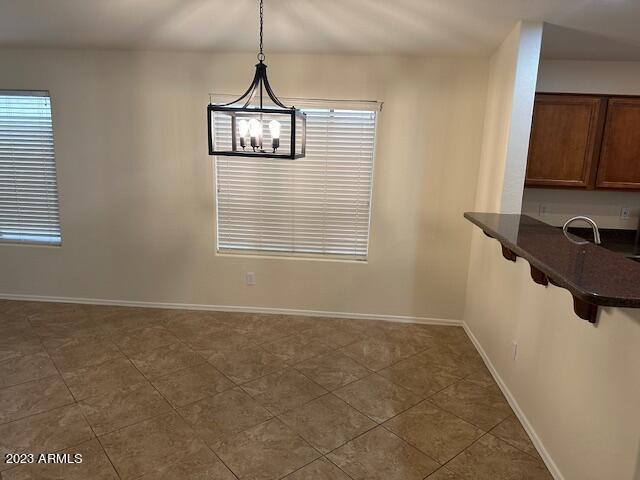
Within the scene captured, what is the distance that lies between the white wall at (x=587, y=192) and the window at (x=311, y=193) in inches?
59.3

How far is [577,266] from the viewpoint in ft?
5.36

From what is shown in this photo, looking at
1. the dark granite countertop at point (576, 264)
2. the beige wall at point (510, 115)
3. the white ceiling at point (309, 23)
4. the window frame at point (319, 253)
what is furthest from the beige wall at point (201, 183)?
the dark granite countertop at point (576, 264)

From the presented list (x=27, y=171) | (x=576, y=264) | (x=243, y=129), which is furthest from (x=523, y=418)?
(x=27, y=171)

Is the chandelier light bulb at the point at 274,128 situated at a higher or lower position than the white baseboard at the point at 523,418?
higher

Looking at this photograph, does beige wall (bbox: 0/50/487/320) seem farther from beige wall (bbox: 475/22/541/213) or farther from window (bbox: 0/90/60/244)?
beige wall (bbox: 475/22/541/213)

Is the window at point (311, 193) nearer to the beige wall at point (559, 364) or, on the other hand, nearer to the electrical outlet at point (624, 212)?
the beige wall at point (559, 364)

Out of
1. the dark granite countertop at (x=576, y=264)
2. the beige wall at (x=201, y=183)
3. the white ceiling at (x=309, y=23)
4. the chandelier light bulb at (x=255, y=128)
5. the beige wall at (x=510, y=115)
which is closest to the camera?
the dark granite countertop at (x=576, y=264)

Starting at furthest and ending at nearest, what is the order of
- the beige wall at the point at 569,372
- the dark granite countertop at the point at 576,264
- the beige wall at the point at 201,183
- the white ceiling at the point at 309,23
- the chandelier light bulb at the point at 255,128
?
1. the beige wall at the point at 201,183
2. the white ceiling at the point at 309,23
3. the chandelier light bulb at the point at 255,128
4. the beige wall at the point at 569,372
5. the dark granite countertop at the point at 576,264

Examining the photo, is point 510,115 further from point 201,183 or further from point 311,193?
point 201,183

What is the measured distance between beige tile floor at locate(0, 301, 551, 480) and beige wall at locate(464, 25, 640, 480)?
0.20 metres

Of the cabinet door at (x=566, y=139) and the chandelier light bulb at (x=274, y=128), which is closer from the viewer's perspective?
the chandelier light bulb at (x=274, y=128)

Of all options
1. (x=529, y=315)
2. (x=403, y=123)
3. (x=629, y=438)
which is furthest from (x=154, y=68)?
(x=629, y=438)

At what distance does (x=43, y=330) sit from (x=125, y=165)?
1.67 metres

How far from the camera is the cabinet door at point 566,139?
346 cm
